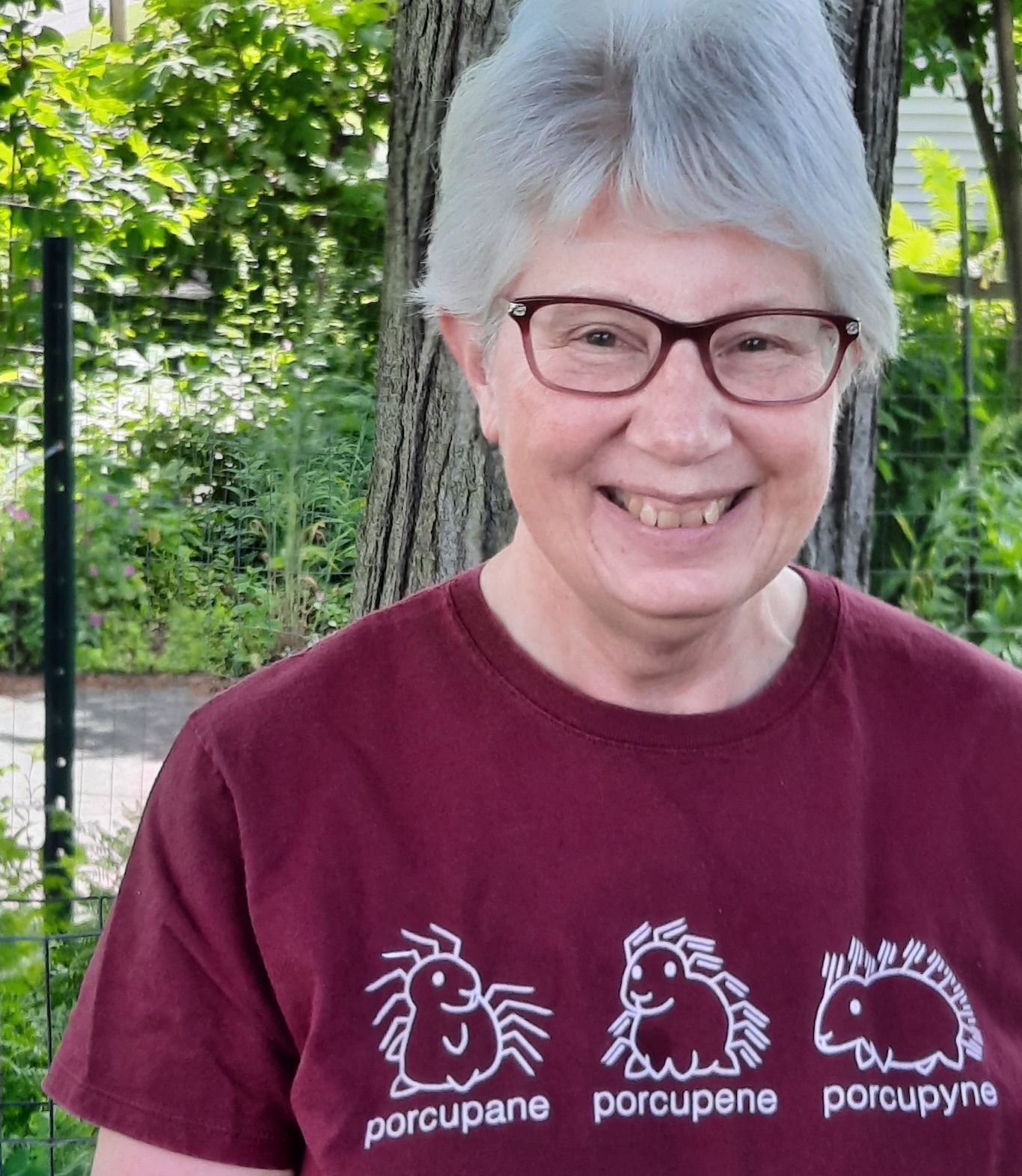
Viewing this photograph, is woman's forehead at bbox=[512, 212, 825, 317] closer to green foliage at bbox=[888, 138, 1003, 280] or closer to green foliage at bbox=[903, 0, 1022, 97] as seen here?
green foliage at bbox=[903, 0, 1022, 97]

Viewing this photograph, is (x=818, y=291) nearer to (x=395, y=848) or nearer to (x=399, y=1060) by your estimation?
(x=395, y=848)

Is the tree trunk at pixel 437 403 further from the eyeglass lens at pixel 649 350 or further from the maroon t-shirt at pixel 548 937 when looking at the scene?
the eyeglass lens at pixel 649 350

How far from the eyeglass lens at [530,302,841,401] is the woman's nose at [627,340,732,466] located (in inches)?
0.6

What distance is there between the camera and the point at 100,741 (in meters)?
4.11

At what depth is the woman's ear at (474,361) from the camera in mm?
1606

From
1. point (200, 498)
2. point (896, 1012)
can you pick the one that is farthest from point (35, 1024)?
point (896, 1012)

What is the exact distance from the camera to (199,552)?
3992 millimetres

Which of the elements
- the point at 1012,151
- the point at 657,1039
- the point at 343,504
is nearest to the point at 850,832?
the point at 657,1039

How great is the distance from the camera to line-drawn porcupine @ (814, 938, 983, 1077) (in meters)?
1.55

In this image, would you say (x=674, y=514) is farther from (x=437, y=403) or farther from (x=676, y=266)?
(x=437, y=403)

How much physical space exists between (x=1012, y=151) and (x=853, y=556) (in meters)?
3.70

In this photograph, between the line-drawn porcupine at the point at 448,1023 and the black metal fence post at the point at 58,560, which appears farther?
the black metal fence post at the point at 58,560

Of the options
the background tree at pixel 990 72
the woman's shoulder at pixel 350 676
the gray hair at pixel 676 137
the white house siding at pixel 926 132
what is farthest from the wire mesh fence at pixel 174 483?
the white house siding at pixel 926 132

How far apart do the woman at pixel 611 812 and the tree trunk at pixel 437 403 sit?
3.54 ft
